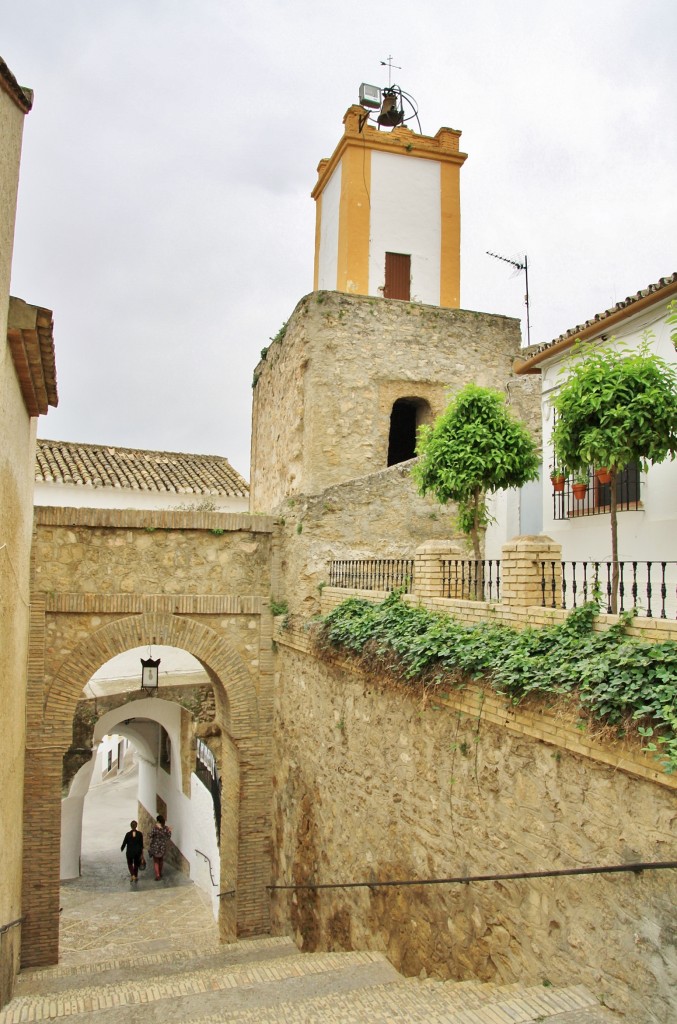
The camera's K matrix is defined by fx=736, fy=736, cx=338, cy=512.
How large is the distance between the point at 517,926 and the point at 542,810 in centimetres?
79

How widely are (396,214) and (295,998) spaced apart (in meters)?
11.1

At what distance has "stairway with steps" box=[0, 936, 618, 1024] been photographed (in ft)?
13.0

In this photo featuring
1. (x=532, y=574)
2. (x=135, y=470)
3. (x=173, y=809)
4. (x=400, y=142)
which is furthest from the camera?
(x=135, y=470)

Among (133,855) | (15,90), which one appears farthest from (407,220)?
(133,855)

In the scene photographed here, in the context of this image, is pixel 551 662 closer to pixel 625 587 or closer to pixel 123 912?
pixel 625 587

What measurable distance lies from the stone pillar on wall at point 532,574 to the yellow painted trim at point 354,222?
7.71 meters

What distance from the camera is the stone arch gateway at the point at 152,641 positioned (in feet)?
28.2

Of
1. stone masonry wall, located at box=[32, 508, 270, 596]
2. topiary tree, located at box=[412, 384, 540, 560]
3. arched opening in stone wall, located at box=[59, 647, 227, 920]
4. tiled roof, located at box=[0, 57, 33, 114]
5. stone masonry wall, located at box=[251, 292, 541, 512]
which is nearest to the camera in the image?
tiled roof, located at box=[0, 57, 33, 114]

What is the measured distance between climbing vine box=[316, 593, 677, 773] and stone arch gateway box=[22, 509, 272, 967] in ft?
10.6

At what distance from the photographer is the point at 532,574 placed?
17.4 feet

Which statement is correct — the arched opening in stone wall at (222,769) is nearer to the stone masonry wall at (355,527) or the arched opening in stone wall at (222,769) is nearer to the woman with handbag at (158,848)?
the stone masonry wall at (355,527)

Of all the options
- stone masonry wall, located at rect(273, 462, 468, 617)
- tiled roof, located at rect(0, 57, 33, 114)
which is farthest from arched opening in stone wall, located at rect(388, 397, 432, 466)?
tiled roof, located at rect(0, 57, 33, 114)

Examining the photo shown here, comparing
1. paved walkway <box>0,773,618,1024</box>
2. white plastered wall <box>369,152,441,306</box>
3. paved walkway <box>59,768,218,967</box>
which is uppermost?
white plastered wall <box>369,152,441,306</box>

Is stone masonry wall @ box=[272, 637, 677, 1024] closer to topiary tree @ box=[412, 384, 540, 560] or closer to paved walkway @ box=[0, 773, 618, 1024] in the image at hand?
paved walkway @ box=[0, 773, 618, 1024]
